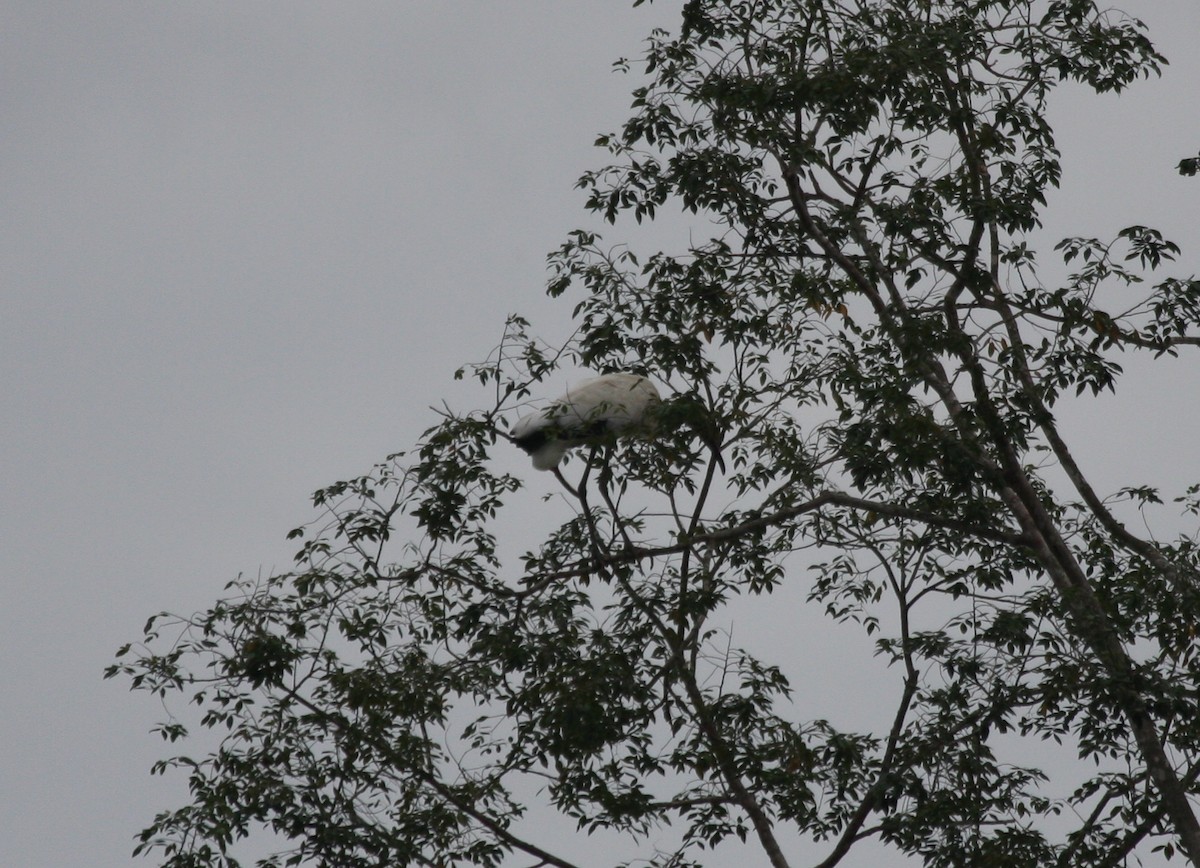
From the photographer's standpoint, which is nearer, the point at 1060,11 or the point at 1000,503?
the point at 1000,503

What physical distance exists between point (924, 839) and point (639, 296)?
3.00 metres

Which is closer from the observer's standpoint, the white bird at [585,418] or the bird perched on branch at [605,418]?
the bird perched on branch at [605,418]

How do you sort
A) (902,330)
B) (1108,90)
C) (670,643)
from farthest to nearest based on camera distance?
(1108,90)
(670,643)
(902,330)

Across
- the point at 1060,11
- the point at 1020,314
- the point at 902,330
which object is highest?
the point at 1060,11

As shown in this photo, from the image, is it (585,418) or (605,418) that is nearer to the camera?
(605,418)

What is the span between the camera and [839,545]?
725 centimetres

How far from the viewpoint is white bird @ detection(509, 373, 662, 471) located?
22.0 ft

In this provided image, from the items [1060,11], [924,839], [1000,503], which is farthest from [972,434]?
[1060,11]

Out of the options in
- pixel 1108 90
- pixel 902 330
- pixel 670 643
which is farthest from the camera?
pixel 1108 90

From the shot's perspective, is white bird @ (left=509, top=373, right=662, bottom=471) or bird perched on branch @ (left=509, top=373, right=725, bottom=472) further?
white bird @ (left=509, top=373, right=662, bottom=471)

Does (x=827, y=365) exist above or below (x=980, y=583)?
above

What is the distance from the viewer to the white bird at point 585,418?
670cm

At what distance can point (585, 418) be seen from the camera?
685cm

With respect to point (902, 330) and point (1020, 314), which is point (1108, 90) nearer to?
point (1020, 314)
